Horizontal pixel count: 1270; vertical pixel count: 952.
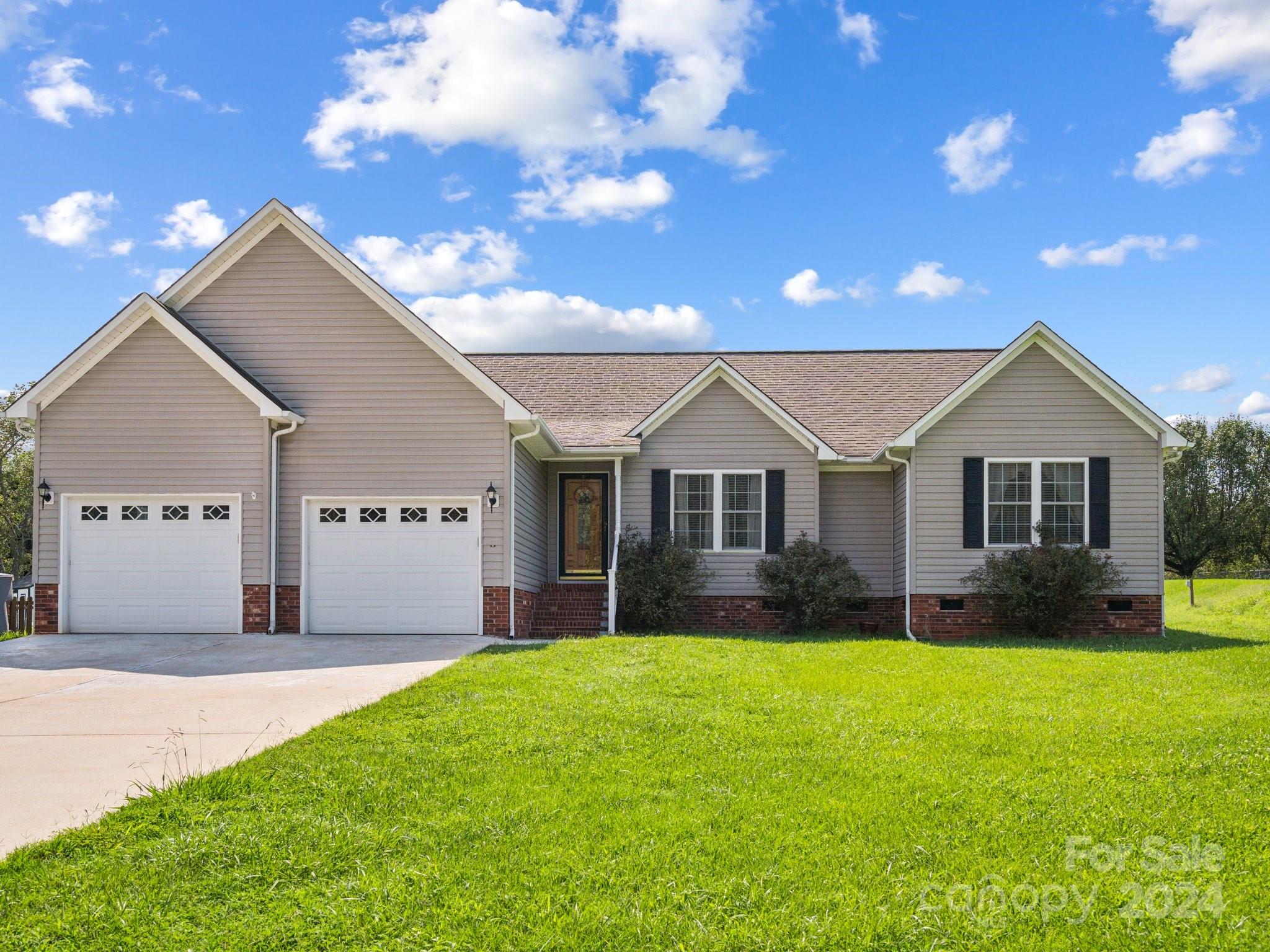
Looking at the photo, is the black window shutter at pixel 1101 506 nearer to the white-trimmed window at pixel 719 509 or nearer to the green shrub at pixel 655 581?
the white-trimmed window at pixel 719 509

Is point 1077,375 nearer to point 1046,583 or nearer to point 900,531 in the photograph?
point 1046,583

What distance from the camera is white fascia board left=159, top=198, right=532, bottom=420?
15.6 meters

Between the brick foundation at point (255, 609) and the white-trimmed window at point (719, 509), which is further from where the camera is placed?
the white-trimmed window at point (719, 509)

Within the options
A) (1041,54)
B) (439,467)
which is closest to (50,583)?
(439,467)

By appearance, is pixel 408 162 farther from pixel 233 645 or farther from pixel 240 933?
pixel 240 933

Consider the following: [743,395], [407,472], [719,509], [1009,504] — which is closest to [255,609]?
[407,472]

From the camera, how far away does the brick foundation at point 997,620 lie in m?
16.7

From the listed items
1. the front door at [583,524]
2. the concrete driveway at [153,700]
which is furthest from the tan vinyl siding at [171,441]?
the front door at [583,524]

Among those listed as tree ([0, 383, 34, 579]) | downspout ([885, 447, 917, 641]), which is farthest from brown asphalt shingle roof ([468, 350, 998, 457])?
tree ([0, 383, 34, 579])

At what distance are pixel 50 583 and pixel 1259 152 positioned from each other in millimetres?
18196

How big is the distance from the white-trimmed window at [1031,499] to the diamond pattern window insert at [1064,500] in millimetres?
10

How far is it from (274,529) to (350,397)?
7.50 feet

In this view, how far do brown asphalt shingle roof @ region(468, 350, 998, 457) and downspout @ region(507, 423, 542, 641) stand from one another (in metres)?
2.04

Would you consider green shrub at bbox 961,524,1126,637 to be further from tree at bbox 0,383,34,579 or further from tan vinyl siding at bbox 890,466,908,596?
tree at bbox 0,383,34,579
